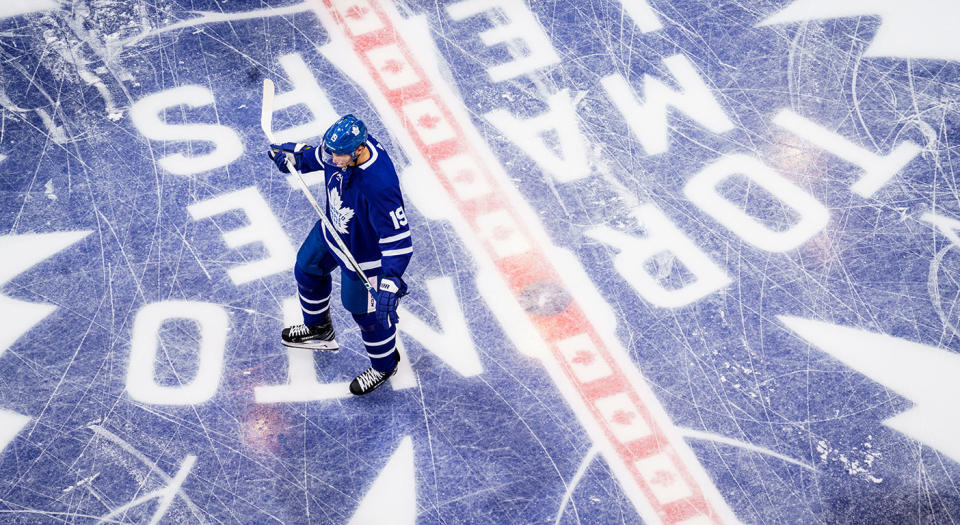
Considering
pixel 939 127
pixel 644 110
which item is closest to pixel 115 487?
pixel 644 110

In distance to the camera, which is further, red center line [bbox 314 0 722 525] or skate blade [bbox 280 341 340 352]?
skate blade [bbox 280 341 340 352]

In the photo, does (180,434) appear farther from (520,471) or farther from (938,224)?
(938,224)

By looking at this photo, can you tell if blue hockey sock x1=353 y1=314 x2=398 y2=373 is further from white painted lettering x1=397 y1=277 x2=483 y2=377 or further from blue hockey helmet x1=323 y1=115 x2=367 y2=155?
blue hockey helmet x1=323 y1=115 x2=367 y2=155

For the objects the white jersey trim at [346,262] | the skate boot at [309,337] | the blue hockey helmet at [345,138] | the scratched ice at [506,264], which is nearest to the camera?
the blue hockey helmet at [345,138]

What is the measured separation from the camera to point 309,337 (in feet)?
14.6

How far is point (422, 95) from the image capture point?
5.58 m

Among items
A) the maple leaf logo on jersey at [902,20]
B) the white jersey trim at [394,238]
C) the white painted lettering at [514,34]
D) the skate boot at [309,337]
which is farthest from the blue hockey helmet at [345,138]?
the maple leaf logo on jersey at [902,20]

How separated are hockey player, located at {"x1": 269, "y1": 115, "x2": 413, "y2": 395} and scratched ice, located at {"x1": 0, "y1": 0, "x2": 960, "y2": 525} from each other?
12.2 inches

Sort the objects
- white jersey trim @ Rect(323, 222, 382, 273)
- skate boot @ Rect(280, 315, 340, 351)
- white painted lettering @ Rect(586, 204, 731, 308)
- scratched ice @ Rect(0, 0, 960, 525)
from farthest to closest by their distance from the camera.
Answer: white painted lettering @ Rect(586, 204, 731, 308) < skate boot @ Rect(280, 315, 340, 351) < scratched ice @ Rect(0, 0, 960, 525) < white jersey trim @ Rect(323, 222, 382, 273)

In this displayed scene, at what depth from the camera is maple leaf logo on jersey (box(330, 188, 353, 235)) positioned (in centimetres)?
373

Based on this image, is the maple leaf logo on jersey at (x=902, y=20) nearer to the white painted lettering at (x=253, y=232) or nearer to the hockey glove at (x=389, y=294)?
the white painted lettering at (x=253, y=232)

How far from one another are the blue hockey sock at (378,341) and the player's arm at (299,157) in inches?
27.3

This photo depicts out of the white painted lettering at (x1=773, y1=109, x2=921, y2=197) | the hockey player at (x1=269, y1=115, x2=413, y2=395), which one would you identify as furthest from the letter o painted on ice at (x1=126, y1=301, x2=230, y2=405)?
the white painted lettering at (x1=773, y1=109, x2=921, y2=197)

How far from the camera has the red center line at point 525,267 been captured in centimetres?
414
